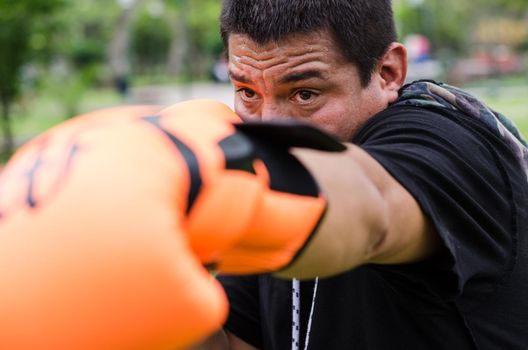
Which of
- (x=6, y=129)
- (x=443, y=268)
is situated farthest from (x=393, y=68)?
(x=6, y=129)

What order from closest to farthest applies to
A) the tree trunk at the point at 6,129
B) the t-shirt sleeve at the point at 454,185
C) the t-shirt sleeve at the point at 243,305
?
1. the t-shirt sleeve at the point at 454,185
2. the t-shirt sleeve at the point at 243,305
3. the tree trunk at the point at 6,129

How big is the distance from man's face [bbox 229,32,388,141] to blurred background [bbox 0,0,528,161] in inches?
443

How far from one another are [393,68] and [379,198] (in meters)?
0.95

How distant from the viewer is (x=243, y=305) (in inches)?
93.4

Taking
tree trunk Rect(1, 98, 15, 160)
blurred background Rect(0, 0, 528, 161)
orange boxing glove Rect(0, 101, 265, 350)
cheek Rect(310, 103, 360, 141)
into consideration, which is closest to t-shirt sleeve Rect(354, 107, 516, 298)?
cheek Rect(310, 103, 360, 141)

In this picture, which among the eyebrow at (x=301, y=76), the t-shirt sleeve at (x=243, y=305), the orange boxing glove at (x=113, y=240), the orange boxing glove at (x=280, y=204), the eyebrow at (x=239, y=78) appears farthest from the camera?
the t-shirt sleeve at (x=243, y=305)

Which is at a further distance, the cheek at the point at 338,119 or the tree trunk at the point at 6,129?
the tree trunk at the point at 6,129

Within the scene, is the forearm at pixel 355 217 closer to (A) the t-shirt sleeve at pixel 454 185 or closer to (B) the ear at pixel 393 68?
(A) the t-shirt sleeve at pixel 454 185

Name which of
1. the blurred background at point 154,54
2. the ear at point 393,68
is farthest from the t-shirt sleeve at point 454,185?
the blurred background at point 154,54

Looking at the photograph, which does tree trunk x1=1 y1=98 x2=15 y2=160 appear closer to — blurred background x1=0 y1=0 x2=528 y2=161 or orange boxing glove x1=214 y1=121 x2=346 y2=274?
blurred background x1=0 y1=0 x2=528 y2=161

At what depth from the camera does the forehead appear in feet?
6.41

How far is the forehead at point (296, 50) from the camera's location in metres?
1.95

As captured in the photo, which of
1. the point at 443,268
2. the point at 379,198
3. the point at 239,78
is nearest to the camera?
the point at 379,198

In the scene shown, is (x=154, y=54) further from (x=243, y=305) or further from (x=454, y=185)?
(x=454, y=185)
